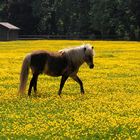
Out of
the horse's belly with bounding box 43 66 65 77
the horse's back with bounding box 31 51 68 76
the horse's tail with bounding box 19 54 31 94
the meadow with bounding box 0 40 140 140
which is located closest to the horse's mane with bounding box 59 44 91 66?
the horse's back with bounding box 31 51 68 76

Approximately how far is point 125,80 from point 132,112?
1144 centimetres

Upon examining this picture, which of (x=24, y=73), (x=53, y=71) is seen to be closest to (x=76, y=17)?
(x=53, y=71)

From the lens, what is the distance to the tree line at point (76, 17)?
119m

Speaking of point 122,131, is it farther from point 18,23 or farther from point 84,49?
point 18,23

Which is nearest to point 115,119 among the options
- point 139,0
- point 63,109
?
point 63,109

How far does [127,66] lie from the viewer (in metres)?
38.6

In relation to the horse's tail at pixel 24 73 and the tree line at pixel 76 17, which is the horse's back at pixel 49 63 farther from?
the tree line at pixel 76 17

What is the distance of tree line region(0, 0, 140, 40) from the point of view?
392 feet

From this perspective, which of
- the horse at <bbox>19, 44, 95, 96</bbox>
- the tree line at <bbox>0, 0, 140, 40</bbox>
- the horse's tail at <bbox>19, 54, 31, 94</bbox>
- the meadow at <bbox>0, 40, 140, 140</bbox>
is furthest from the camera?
the tree line at <bbox>0, 0, 140, 40</bbox>

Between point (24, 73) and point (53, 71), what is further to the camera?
point (53, 71)

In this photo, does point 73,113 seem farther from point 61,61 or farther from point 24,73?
point 61,61

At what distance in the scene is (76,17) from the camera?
467ft

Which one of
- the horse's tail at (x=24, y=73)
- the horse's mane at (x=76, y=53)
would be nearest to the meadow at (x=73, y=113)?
the horse's tail at (x=24, y=73)

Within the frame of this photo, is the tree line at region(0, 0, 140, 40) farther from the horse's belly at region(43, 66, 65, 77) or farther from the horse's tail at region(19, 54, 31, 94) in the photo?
the horse's tail at region(19, 54, 31, 94)
